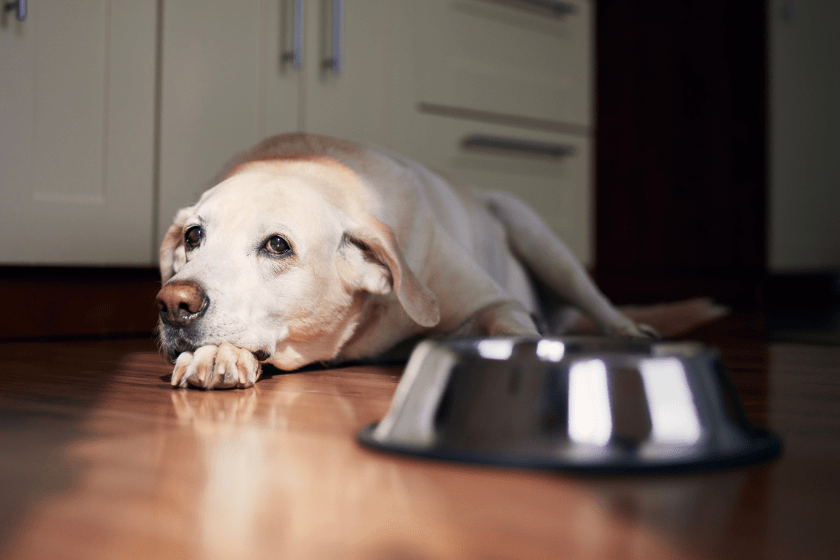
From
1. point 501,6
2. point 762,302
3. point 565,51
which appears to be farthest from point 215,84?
point 762,302

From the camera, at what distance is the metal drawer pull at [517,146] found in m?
3.03

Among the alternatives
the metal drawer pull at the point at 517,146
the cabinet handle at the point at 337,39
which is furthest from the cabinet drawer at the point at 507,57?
the cabinet handle at the point at 337,39

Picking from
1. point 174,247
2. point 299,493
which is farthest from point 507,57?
point 299,493

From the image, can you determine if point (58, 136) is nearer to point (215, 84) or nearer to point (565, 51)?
point (215, 84)

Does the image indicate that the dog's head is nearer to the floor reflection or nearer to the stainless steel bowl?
the floor reflection

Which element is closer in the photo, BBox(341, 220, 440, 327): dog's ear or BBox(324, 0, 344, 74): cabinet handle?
BBox(341, 220, 440, 327): dog's ear

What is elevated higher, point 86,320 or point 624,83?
point 624,83

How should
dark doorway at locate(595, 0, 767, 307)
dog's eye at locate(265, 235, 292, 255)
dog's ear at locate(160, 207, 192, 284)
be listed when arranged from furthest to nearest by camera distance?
dark doorway at locate(595, 0, 767, 307) → dog's ear at locate(160, 207, 192, 284) → dog's eye at locate(265, 235, 292, 255)

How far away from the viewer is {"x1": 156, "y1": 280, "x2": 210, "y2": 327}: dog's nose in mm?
1312

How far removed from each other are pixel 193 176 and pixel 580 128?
5.66ft

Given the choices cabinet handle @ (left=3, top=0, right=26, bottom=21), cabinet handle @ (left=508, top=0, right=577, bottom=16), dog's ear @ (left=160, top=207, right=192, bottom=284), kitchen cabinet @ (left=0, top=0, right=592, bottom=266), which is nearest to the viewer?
dog's ear @ (left=160, top=207, right=192, bottom=284)

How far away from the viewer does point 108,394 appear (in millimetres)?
1253

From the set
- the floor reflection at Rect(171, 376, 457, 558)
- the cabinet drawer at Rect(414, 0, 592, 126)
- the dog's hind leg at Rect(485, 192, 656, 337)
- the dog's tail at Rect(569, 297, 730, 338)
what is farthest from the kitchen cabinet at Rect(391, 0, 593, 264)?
the floor reflection at Rect(171, 376, 457, 558)

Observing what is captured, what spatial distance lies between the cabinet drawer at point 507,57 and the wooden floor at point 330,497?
2.07 meters
